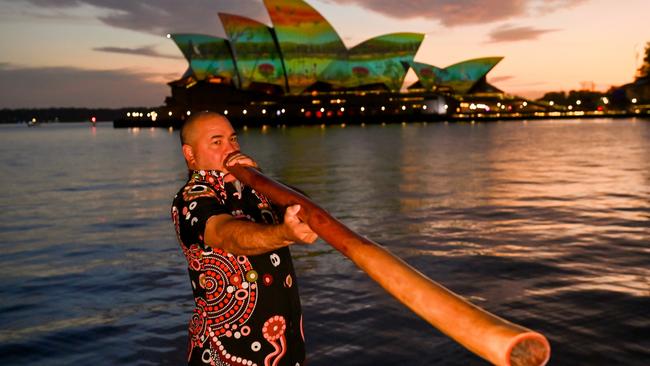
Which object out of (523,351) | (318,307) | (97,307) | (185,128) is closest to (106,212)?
(97,307)

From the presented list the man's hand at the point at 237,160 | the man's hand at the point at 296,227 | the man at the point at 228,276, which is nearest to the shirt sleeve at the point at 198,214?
the man at the point at 228,276

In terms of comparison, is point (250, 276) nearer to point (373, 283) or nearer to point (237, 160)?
point (237, 160)

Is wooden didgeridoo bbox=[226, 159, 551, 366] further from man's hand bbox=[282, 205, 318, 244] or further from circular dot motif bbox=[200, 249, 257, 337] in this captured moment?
circular dot motif bbox=[200, 249, 257, 337]

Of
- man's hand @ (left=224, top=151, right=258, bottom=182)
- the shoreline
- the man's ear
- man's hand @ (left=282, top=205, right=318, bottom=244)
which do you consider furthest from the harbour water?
the shoreline

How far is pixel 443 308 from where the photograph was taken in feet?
3.08

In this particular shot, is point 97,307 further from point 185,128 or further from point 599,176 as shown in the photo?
point 599,176

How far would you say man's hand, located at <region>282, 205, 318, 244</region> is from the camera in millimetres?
1340

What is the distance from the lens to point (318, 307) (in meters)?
5.99

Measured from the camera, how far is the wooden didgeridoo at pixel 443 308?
0.86 meters

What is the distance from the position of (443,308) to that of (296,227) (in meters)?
0.48

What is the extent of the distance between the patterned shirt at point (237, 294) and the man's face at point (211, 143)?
0.14ft

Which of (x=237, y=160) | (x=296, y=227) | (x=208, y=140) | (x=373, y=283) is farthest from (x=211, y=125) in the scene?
(x=373, y=283)

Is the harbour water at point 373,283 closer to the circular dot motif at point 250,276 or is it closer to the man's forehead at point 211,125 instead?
the circular dot motif at point 250,276

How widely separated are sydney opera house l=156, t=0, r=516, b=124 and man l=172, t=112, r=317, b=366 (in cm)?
8374
